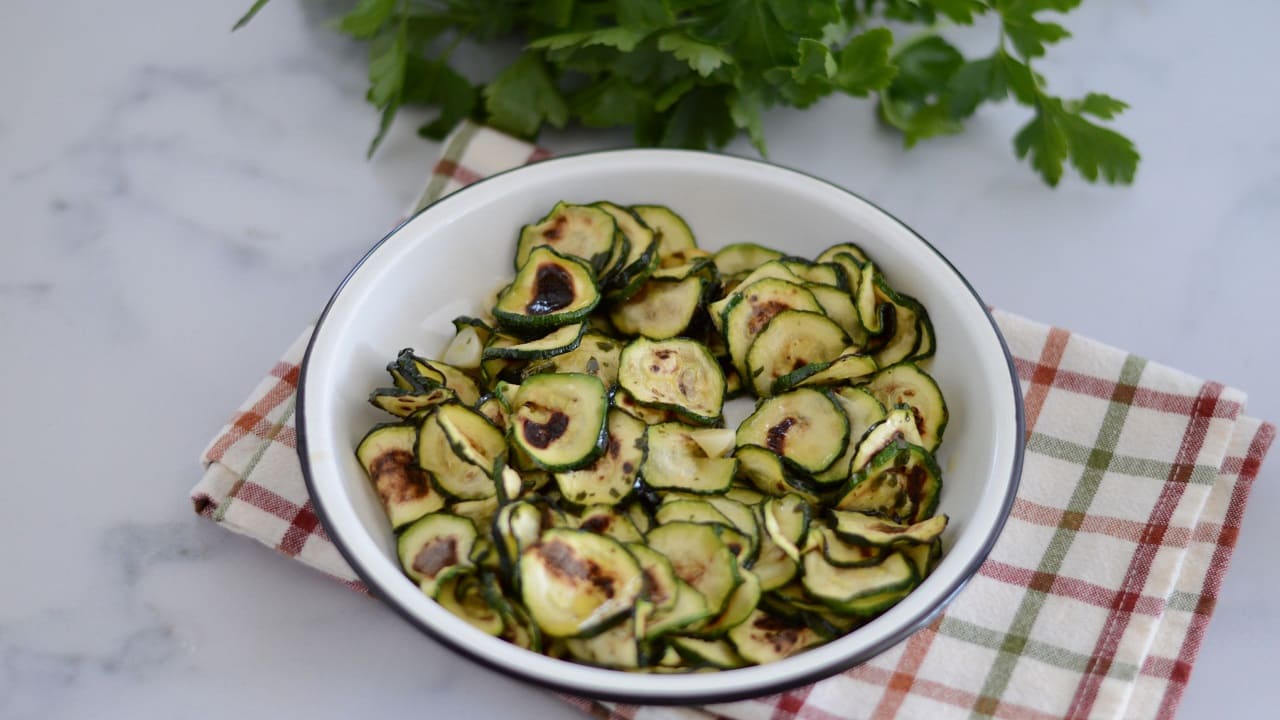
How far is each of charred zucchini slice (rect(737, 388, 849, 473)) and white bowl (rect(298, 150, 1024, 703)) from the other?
20cm

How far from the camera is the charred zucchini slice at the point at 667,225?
200 centimetres

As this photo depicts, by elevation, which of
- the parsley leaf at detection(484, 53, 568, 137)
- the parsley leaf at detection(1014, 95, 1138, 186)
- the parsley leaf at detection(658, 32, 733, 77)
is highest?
the parsley leaf at detection(658, 32, 733, 77)

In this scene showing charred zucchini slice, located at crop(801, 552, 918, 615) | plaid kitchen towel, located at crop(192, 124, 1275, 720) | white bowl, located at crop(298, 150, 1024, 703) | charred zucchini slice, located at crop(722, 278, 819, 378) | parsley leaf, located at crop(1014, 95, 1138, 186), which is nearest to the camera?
white bowl, located at crop(298, 150, 1024, 703)

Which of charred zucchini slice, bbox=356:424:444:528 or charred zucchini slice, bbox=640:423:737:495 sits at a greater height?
charred zucchini slice, bbox=640:423:737:495

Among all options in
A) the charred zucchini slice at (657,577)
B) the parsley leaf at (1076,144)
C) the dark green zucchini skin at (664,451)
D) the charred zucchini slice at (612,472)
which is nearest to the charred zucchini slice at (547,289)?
the dark green zucchini skin at (664,451)

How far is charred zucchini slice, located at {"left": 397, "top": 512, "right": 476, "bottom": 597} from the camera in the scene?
153cm

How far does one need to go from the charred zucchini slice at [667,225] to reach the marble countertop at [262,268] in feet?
1.39

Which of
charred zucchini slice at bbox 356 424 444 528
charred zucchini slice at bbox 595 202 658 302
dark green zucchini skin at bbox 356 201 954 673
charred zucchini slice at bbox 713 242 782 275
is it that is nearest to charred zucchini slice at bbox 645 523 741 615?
dark green zucchini skin at bbox 356 201 954 673

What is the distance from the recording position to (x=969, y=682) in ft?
5.27

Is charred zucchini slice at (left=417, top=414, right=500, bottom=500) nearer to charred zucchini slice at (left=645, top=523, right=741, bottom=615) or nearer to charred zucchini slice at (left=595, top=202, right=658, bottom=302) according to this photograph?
charred zucchini slice at (left=645, top=523, right=741, bottom=615)

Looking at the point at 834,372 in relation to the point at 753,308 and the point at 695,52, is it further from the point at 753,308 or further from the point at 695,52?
the point at 695,52

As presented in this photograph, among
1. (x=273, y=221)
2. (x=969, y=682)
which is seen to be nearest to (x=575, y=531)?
(x=969, y=682)

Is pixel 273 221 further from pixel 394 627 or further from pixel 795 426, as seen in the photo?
pixel 795 426

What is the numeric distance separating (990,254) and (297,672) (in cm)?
147
